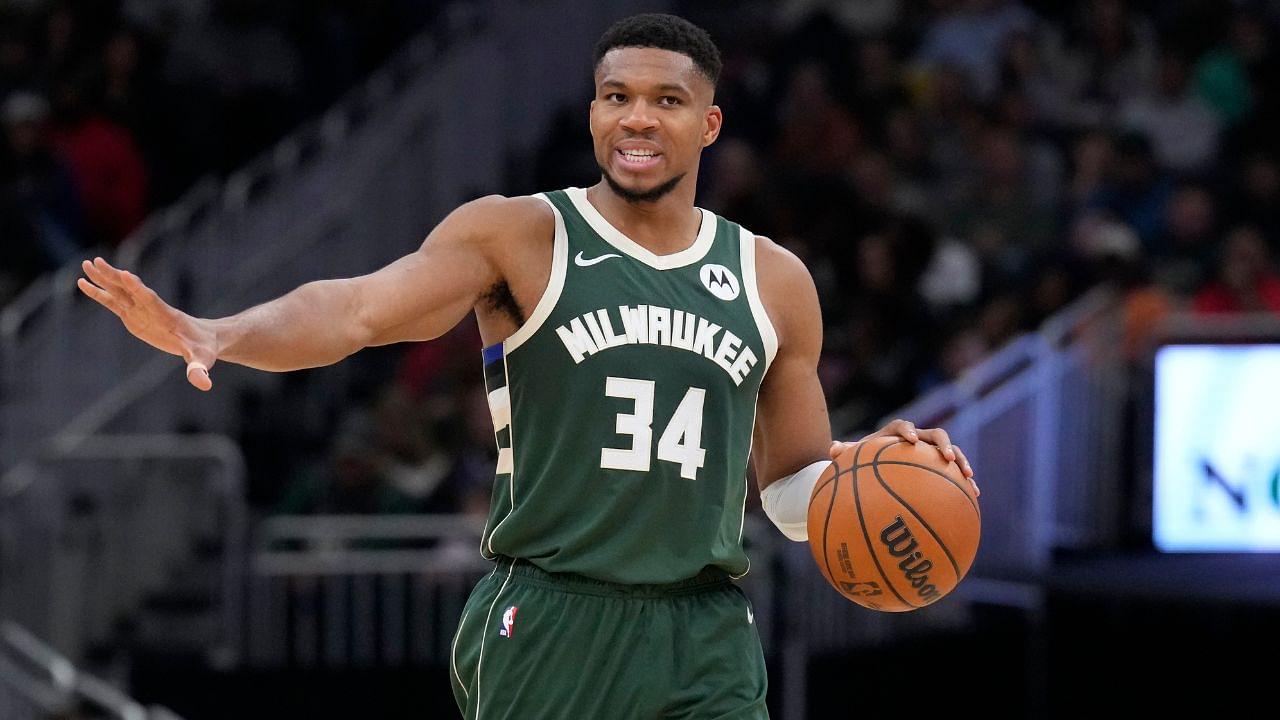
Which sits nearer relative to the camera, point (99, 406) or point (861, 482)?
point (861, 482)

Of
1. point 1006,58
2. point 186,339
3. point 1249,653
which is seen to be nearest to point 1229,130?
point 1006,58

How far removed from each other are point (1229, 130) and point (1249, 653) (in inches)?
180

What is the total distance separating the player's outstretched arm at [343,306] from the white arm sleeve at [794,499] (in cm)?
97

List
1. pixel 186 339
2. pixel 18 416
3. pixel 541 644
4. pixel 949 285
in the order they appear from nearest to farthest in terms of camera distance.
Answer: pixel 186 339
pixel 541 644
pixel 18 416
pixel 949 285

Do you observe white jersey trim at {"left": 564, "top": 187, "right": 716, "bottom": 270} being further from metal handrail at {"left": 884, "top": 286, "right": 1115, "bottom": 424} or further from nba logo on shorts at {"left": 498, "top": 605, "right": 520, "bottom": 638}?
metal handrail at {"left": 884, "top": 286, "right": 1115, "bottom": 424}

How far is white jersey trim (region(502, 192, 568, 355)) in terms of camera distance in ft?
15.7

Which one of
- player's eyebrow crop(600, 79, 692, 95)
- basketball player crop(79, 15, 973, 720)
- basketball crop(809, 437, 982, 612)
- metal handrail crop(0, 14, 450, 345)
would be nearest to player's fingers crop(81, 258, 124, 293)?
basketball player crop(79, 15, 973, 720)

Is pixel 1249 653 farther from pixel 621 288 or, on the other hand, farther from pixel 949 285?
pixel 621 288

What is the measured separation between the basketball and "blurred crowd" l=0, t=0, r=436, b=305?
9212mm

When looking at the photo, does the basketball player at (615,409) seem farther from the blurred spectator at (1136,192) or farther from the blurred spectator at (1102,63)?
the blurred spectator at (1102,63)

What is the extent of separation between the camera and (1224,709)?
10.0 metres

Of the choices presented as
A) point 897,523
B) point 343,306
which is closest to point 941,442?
point 897,523

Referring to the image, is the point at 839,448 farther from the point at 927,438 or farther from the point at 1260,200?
the point at 1260,200

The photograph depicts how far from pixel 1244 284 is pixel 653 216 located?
24.0ft
